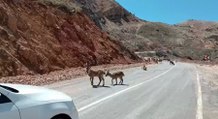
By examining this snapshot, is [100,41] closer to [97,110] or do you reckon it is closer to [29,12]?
[29,12]

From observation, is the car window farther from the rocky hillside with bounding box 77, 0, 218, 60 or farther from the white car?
the rocky hillside with bounding box 77, 0, 218, 60

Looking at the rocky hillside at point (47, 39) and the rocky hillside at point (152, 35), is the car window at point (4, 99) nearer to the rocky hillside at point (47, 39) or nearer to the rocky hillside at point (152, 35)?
the rocky hillside at point (47, 39)

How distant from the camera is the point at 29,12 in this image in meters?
45.3

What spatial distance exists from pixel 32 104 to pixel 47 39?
3753cm

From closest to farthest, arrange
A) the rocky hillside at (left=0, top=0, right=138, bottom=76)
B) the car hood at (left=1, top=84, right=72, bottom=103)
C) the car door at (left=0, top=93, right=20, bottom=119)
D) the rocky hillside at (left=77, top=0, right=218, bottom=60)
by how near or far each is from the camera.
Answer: the car door at (left=0, top=93, right=20, bottom=119), the car hood at (left=1, top=84, right=72, bottom=103), the rocky hillside at (left=0, top=0, right=138, bottom=76), the rocky hillside at (left=77, top=0, right=218, bottom=60)

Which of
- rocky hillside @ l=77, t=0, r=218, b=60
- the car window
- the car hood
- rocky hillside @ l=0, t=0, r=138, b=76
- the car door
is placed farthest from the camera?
Result: rocky hillside @ l=77, t=0, r=218, b=60

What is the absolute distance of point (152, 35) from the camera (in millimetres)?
156750

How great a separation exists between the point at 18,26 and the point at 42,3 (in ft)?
30.2

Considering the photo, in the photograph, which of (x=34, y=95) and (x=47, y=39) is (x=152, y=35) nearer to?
(x=47, y=39)

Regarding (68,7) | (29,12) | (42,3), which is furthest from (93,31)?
(29,12)

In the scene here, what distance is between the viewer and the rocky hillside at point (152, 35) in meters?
144

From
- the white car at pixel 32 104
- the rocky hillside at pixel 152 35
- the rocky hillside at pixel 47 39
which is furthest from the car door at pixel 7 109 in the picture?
the rocky hillside at pixel 152 35

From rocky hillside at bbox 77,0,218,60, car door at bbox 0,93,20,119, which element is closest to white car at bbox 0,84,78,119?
car door at bbox 0,93,20,119

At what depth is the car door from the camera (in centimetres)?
640
